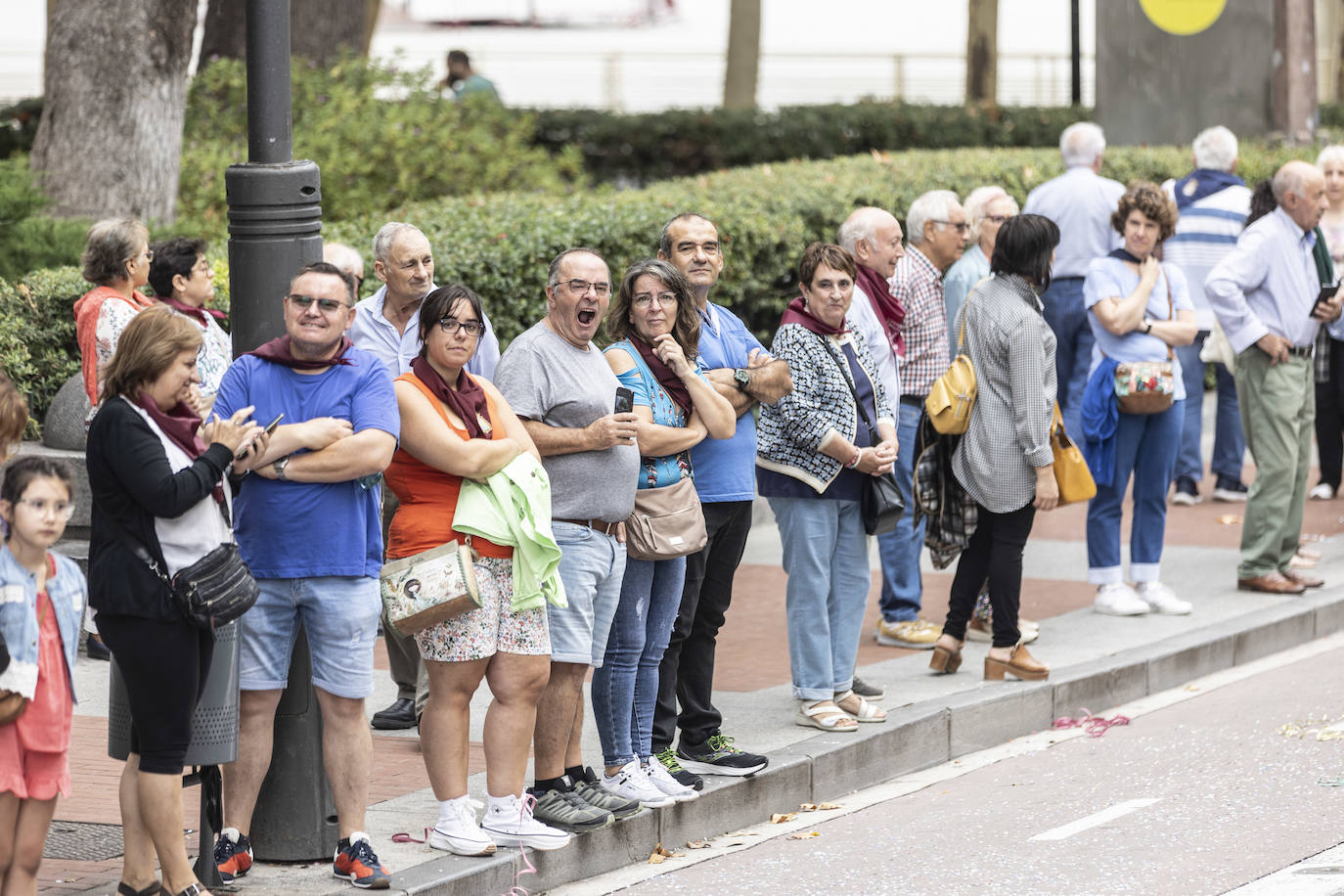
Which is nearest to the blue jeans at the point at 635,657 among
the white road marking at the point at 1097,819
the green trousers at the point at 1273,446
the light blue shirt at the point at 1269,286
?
the white road marking at the point at 1097,819

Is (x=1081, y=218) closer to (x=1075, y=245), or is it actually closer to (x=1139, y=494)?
(x=1075, y=245)

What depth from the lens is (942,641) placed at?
8266mm

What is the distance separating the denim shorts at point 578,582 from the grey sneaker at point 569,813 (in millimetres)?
446

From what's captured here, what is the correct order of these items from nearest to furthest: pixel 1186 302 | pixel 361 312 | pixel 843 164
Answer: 1. pixel 361 312
2. pixel 1186 302
3. pixel 843 164

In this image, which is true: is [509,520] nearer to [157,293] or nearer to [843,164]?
[157,293]

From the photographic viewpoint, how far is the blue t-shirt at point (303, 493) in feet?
17.7

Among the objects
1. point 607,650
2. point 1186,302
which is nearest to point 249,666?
point 607,650

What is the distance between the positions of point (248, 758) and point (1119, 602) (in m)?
5.17

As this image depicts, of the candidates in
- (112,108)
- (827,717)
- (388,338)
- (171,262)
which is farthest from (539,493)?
(112,108)

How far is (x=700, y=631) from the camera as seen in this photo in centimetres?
693

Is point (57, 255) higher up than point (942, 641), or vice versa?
point (57, 255)

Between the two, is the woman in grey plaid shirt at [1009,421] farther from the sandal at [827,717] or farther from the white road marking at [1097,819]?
the white road marking at [1097,819]

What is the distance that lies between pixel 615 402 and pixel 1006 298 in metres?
2.45

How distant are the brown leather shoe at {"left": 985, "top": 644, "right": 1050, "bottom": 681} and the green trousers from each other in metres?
2.36
